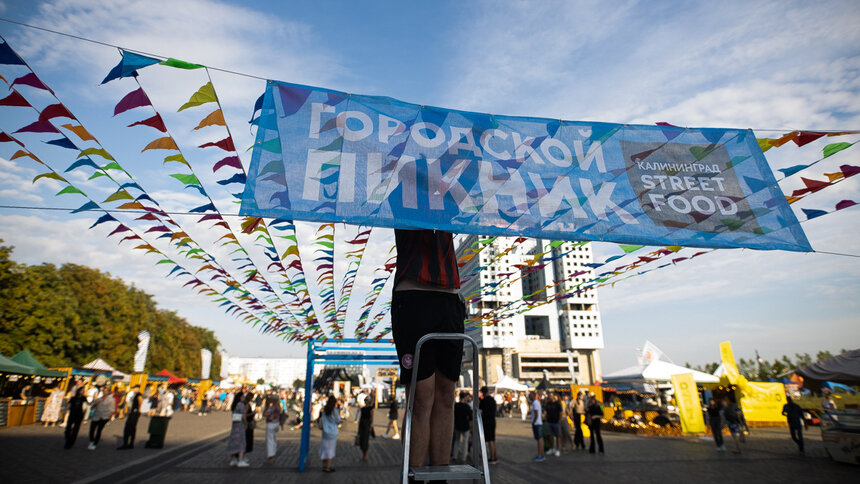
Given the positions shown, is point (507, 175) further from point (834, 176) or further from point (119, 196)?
point (119, 196)

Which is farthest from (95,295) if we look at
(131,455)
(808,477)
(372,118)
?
(808,477)

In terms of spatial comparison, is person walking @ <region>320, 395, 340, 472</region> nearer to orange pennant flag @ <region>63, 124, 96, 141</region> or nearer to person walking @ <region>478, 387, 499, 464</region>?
person walking @ <region>478, 387, 499, 464</region>

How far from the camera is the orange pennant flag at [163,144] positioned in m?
4.43

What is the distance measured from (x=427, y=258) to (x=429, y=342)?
60 centimetres

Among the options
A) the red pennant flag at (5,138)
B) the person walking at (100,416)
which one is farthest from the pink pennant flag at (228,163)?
the person walking at (100,416)

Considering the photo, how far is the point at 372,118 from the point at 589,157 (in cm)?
208

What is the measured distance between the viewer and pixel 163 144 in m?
4.50

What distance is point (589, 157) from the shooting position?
4012mm

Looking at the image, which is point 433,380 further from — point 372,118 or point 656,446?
point 656,446

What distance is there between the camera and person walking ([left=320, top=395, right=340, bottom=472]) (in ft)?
34.0

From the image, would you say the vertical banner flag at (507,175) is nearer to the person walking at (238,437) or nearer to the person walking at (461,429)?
the person walking at (461,429)

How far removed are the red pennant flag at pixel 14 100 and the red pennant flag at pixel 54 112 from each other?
133mm

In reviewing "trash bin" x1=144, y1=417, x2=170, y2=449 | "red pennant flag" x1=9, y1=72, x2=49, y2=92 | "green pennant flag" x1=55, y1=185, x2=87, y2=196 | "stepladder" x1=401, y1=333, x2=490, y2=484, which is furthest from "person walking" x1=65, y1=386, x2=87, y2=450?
"stepladder" x1=401, y1=333, x2=490, y2=484

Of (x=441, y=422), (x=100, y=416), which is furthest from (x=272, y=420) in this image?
(x=441, y=422)
